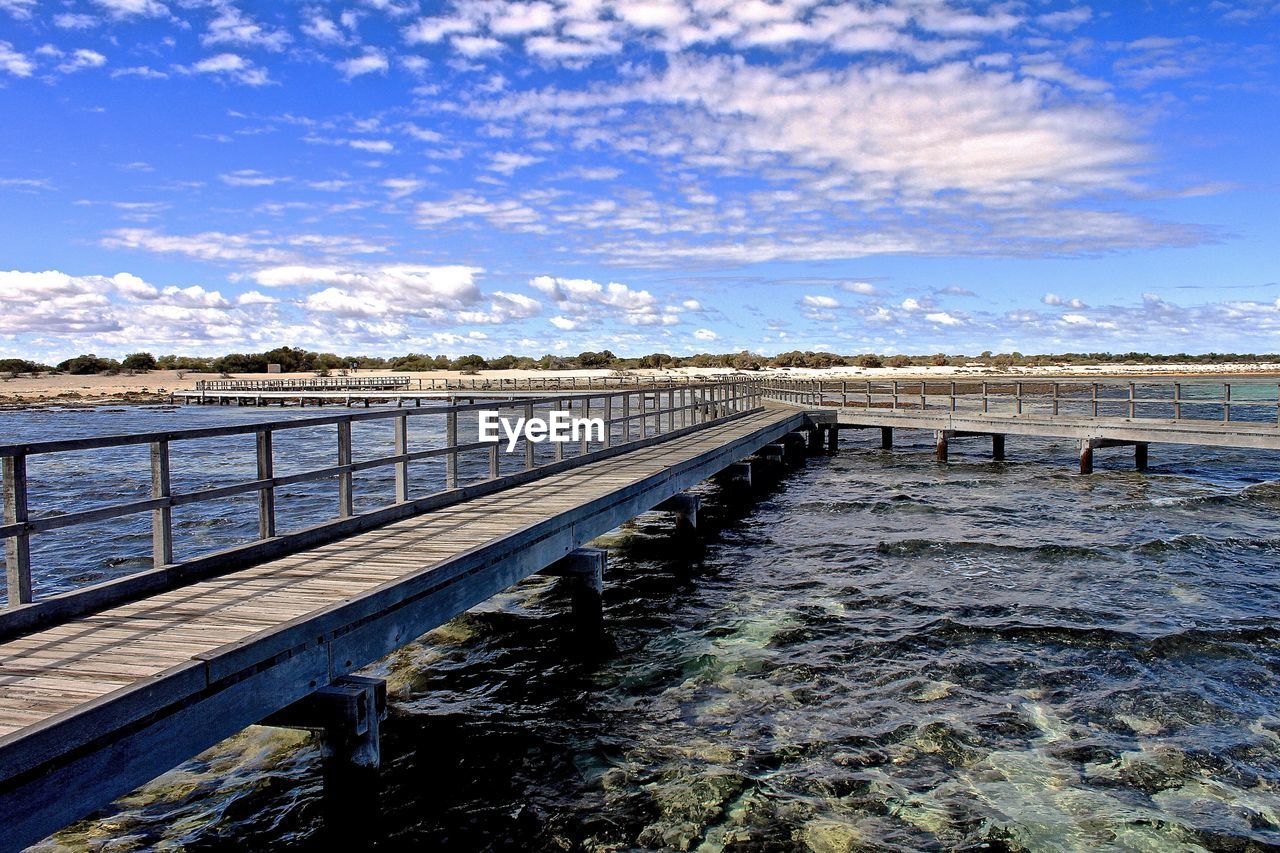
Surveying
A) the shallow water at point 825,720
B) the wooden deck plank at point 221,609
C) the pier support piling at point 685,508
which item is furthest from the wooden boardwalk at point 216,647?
the pier support piling at point 685,508

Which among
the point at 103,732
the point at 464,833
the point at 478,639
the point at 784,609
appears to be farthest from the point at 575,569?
the point at 103,732

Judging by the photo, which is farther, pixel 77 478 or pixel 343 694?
pixel 77 478

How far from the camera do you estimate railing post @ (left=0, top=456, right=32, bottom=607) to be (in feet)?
19.8

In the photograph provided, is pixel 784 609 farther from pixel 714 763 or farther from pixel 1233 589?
pixel 1233 589

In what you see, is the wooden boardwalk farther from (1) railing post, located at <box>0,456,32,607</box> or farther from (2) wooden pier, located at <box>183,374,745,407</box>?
(2) wooden pier, located at <box>183,374,745,407</box>

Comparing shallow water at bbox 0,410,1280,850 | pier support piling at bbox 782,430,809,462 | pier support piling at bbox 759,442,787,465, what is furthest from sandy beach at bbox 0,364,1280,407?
shallow water at bbox 0,410,1280,850

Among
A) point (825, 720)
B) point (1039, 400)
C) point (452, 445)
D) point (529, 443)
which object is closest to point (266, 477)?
point (452, 445)

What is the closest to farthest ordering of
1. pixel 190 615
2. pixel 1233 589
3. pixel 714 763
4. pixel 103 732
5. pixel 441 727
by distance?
pixel 103 732 < pixel 190 615 < pixel 714 763 < pixel 441 727 < pixel 1233 589

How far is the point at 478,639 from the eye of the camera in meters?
11.2

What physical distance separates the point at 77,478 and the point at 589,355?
12268 cm

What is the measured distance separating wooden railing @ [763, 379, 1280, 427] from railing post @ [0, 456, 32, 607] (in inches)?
716

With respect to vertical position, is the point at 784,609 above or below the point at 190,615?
below

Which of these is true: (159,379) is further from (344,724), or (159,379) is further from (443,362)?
(344,724)

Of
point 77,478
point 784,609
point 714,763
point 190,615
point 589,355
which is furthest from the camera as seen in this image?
point 589,355
